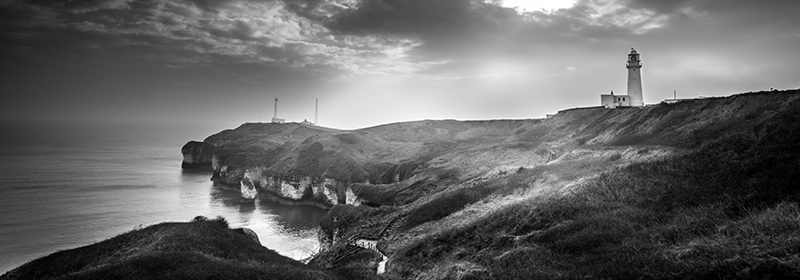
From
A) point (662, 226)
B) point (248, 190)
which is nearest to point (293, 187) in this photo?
point (248, 190)

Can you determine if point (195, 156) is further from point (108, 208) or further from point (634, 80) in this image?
point (634, 80)

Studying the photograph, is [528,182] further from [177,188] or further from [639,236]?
[177,188]

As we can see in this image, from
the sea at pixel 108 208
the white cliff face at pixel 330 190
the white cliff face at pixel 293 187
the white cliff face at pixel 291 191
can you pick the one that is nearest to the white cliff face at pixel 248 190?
the white cliff face at pixel 293 187

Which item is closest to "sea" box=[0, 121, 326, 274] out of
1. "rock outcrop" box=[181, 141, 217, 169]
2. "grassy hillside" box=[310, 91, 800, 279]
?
"rock outcrop" box=[181, 141, 217, 169]

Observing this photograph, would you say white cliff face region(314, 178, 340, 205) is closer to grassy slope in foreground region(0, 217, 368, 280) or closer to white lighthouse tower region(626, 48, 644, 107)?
grassy slope in foreground region(0, 217, 368, 280)

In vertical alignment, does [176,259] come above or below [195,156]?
below

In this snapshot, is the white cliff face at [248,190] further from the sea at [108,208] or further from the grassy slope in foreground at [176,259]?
the grassy slope in foreground at [176,259]

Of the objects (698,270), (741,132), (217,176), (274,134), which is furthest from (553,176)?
(274,134)
